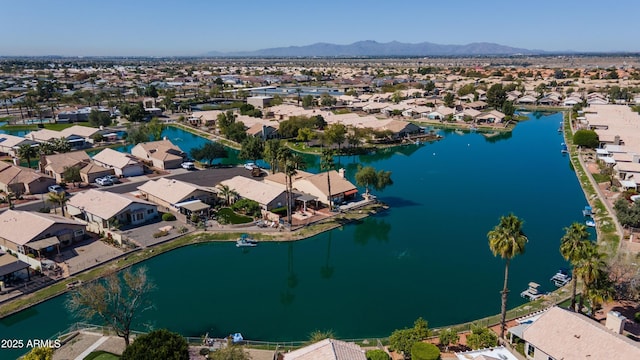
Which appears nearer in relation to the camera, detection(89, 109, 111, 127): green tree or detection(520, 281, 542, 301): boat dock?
detection(520, 281, 542, 301): boat dock

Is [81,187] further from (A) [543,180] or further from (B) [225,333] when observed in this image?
(A) [543,180]

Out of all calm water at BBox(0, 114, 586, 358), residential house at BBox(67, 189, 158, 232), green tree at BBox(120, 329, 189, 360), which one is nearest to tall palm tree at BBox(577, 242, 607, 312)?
calm water at BBox(0, 114, 586, 358)

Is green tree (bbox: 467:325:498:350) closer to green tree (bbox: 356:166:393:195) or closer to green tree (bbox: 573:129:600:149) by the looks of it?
green tree (bbox: 356:166:393:195)

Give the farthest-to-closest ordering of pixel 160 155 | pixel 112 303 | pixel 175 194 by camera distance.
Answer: pixel 160 155 → pixel 175 194 → pixel 112 303

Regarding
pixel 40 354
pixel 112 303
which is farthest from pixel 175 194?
pixel 40 354

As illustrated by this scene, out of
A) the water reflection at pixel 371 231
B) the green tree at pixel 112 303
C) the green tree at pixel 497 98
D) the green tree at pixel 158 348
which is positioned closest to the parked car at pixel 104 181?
the green tree at pixel 112 303

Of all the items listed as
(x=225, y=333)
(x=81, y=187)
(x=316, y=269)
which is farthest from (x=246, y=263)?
(x=81, y=187)

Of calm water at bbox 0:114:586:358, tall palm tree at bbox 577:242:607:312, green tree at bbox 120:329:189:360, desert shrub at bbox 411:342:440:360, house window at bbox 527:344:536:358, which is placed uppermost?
Answer: tall palm tree at bbox 577:242:607:312

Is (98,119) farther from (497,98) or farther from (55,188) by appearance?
(497,98)
